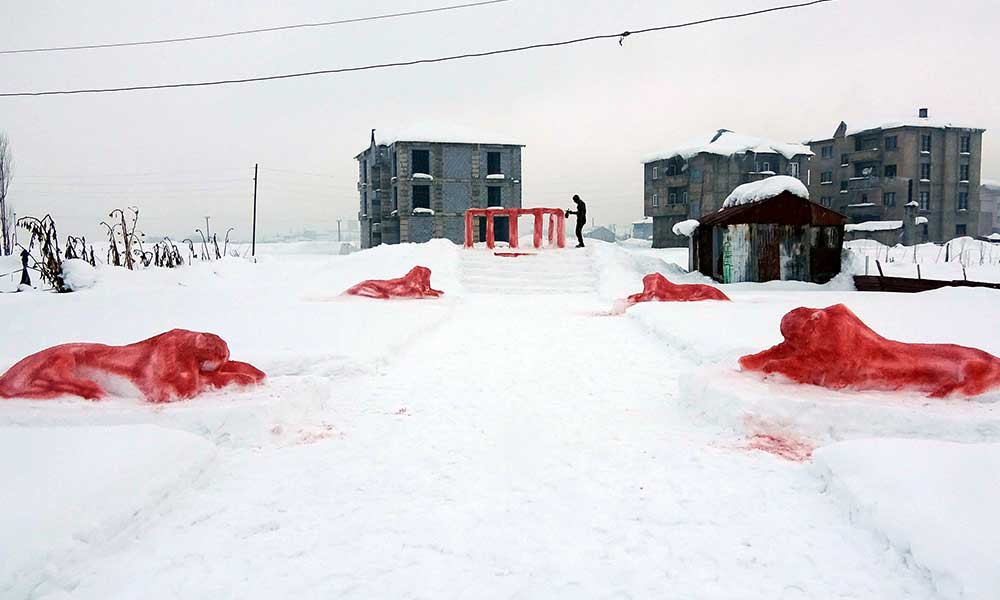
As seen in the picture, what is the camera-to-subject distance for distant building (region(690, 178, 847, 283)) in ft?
58.4

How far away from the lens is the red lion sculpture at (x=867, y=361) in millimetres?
5156

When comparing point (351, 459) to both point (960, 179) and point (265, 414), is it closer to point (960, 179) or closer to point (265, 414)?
point (265, 414)

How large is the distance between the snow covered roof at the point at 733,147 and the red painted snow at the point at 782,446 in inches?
1727

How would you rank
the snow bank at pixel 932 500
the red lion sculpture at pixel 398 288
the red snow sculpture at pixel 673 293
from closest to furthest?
the snow bank at pixel 932 500 → the red snow sculpture at pixel 673 293 → the red lion sculpture at pixel 398 288

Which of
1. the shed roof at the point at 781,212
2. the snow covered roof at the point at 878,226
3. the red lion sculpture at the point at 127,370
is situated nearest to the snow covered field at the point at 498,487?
the red lion sculpture at the point at 127,370

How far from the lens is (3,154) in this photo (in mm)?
30328

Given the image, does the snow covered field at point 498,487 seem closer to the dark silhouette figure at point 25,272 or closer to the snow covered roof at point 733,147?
the dark silhouette figure at point 25,272

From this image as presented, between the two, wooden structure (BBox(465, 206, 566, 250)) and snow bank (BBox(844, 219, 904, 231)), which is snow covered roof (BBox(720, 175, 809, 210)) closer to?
wooden structure (BBox(465, 206, 566, 250))

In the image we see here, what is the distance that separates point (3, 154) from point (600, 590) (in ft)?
124

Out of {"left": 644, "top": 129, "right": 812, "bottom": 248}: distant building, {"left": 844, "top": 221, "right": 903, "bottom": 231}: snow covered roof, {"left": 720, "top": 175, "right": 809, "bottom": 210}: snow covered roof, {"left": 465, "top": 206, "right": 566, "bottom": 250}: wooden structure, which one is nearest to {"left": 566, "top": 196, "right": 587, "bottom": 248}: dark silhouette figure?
{"left": 465, "top": 206, "right": 566, "bottom": 250}: wooden structure

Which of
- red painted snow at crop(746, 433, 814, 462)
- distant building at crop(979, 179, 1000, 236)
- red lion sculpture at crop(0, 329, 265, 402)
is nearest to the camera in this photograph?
red painted snow at crop(746, 433, 814, 462)

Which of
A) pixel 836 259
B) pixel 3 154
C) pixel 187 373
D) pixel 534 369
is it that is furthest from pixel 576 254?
pixel 3 154

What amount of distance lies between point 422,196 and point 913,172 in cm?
3674

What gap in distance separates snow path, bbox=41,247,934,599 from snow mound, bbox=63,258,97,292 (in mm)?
14186
